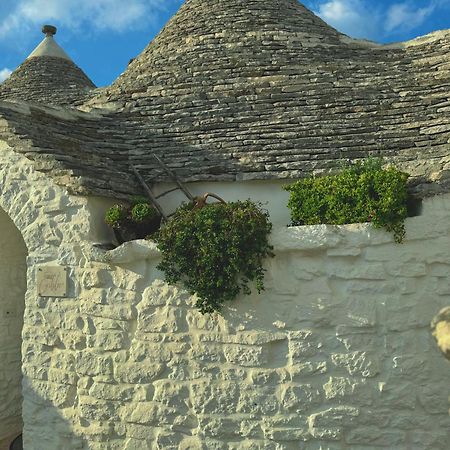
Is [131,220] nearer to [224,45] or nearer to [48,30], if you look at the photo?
[224,45]

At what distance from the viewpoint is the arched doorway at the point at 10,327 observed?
5973mm

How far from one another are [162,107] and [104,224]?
2661mm

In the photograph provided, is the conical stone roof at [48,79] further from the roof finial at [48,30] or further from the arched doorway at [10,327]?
the arched doorway at [10,327]

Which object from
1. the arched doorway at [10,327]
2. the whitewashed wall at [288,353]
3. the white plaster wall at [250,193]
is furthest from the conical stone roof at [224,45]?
the whitewashed wall at [288,353]

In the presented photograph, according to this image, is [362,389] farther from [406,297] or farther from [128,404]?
[128,404]

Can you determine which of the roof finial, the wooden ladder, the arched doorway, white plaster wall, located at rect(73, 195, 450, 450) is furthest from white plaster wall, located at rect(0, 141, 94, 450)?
the roof finial

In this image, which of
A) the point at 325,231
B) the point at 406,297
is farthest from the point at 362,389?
the point at 325,231

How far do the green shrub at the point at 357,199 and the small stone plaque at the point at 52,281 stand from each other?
235 cm

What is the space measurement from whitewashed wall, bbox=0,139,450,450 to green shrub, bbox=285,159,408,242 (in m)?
0.15

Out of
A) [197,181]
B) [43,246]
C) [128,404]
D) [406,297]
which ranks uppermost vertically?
[197,181]

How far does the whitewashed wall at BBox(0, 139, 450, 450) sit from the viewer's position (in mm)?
3996

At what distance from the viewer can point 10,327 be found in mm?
6125

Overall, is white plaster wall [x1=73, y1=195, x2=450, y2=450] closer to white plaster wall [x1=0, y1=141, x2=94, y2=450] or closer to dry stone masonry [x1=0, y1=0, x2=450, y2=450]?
dry stone masonry [x1=0, y1=0, x2=450, y2=450]

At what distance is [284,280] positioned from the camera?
13.5 ft
